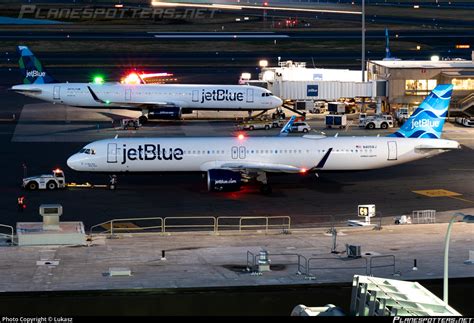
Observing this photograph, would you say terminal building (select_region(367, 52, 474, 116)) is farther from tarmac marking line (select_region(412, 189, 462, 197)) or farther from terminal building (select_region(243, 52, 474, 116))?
tarmac marking line (select_region(412, 189, 462, 197))

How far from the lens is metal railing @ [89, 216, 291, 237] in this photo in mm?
66812

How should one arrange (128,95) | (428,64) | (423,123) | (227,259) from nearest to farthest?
(227,259), (423,123), (128,95), (428,64)

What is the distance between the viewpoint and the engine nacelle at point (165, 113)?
11706 cm

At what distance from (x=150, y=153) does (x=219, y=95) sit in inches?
1502

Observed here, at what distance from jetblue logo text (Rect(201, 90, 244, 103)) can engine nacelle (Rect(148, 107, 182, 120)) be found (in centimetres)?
322

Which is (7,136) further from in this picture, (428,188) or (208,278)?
(208,278)

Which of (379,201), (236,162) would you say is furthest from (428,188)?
(236,162)

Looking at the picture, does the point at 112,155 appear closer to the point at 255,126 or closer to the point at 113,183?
the point at 113,183

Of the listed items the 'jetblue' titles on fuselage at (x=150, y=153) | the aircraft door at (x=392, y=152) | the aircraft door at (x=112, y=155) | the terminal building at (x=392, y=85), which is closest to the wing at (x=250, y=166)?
the 'jetblue' titles on fuselage at (x=150, y=153)

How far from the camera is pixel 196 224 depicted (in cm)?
6956

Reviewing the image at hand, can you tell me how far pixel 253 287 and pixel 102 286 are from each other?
20.2 feet

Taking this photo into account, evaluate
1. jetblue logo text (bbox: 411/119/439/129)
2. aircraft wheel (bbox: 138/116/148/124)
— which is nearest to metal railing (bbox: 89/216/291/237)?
jetblue logo text (bbox: 411/119/439/129)

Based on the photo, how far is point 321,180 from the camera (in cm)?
8494

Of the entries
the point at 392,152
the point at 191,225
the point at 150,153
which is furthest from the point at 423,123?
the point at 191,225
